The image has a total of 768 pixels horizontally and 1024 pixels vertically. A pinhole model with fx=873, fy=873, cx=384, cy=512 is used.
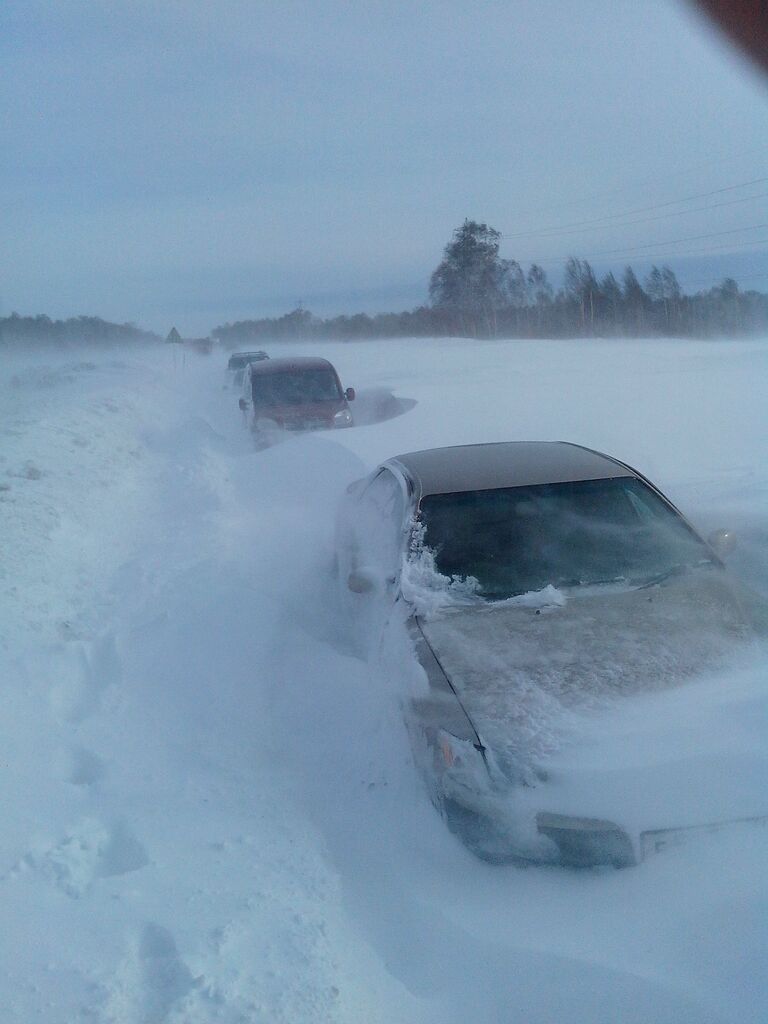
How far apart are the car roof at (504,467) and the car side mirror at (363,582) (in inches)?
22.6

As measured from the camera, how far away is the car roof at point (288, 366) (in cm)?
1395

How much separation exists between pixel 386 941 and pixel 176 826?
102cm

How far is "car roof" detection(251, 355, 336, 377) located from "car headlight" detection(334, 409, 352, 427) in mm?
1048

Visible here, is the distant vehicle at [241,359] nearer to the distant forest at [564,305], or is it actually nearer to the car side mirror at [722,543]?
the distant forest at [564,305]

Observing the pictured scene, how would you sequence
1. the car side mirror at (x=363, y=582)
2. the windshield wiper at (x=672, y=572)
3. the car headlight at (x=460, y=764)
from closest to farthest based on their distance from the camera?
the car headlight at (x=460, y=764)
the windshield wiper at (x=672, y=572)
the car side mirror at (x=363, y=582)

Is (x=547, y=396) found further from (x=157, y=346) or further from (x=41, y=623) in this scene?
(x=157, y=346)

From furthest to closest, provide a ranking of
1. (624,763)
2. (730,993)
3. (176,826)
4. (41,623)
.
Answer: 1. (41,623)
2. (176,826)
3. (624,763)
4. (730,993)

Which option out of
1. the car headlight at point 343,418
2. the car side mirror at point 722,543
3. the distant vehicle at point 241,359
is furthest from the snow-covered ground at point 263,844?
the distant vehicle at point 241,359

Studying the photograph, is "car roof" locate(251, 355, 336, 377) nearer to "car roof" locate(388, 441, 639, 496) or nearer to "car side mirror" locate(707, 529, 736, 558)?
"car roof" locate(388, 441, 639, 496)

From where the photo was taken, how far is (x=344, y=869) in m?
3.14

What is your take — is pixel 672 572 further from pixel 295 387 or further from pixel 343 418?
pixel 295 387

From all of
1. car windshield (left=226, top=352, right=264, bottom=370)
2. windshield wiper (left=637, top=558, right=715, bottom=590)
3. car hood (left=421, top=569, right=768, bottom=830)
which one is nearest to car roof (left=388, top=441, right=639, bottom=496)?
windshield wiper (left=637, top=558, right=715, bottom=590)

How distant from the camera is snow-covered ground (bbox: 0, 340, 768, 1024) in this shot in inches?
97.4

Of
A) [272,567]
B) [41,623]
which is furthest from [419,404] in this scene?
[41,623]
